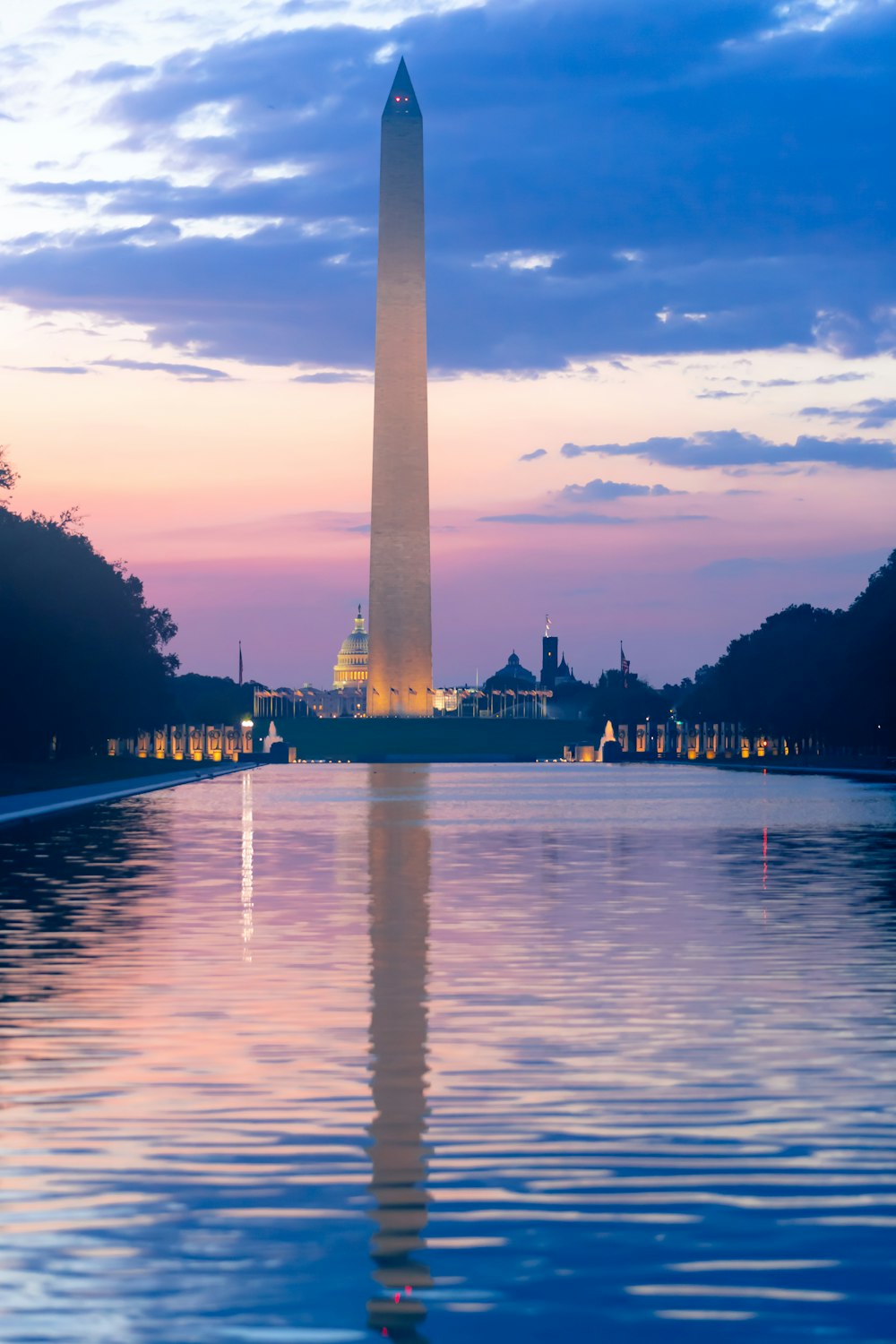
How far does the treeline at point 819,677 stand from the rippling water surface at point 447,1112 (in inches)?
3034

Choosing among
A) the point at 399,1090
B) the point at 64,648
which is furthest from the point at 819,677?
the point at 399,1090

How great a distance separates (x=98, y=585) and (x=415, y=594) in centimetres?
3650

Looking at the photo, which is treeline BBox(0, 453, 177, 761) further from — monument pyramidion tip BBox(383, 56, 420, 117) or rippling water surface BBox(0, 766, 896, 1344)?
rippling water surface BBox(0, 766, 896, 1344)

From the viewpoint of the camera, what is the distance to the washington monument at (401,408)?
127 m

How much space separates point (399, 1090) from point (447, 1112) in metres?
0.76

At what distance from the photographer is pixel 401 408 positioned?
426ft

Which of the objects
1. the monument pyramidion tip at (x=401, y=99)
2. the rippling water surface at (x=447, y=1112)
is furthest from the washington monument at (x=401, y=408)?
the rippling water surface at (x=447, y=1112)

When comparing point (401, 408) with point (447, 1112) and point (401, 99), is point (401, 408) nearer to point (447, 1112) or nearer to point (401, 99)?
point (401, 99)

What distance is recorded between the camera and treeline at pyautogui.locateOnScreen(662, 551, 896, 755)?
339ft

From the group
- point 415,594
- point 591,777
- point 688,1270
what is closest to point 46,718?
point 591,777

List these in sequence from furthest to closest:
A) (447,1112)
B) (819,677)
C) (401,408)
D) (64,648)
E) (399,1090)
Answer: (401,408) < (819,677) < (64,648) < (399,1090) < (447,1112)

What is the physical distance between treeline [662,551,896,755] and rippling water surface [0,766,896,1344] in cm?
7706

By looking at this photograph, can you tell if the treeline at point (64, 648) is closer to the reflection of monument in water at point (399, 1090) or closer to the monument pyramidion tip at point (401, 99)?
the monument pyramidion tip at point (401, 99)

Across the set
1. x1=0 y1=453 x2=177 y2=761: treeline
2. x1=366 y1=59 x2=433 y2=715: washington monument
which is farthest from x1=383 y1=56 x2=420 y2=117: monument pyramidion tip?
x1=0 y1=453 x2=177 y2=761: treeline
